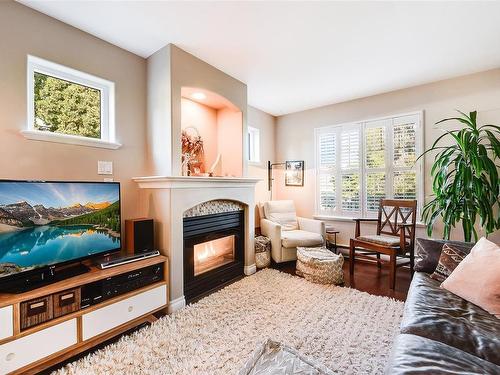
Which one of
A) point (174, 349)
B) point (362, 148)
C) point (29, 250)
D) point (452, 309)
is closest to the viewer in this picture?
point (452, 309)

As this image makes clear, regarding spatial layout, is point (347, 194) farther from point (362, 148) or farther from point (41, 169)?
point (41, 169)

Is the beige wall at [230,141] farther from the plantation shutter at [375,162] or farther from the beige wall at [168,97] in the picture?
the plantation shutter at [375,162]

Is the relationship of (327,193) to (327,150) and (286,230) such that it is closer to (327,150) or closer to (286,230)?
(327,150)

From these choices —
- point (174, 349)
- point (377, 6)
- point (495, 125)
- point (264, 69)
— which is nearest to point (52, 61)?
point (264, 69)

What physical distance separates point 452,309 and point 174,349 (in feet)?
6.15

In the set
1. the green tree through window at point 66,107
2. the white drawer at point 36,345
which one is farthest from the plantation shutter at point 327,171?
the white drawer at point 36,345

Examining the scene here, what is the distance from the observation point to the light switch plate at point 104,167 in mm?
2277

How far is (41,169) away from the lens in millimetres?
1946

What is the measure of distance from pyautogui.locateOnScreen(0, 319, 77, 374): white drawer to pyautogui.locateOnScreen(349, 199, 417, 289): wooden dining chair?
291 cm

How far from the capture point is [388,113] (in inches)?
144

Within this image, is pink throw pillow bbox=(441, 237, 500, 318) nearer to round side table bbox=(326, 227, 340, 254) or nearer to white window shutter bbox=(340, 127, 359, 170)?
round side table bbox=(326, 227, 340, 254)

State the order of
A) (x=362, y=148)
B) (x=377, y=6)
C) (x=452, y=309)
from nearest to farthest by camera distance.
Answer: (x=452, y=309), (x=377, y=6), (x=362, y=148)

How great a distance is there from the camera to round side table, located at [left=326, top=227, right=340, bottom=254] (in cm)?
390

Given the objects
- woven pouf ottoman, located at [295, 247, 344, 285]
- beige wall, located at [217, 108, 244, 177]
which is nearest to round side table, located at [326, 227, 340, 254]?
woven pouf ottoman, located at [295, 247, 344, 285]
